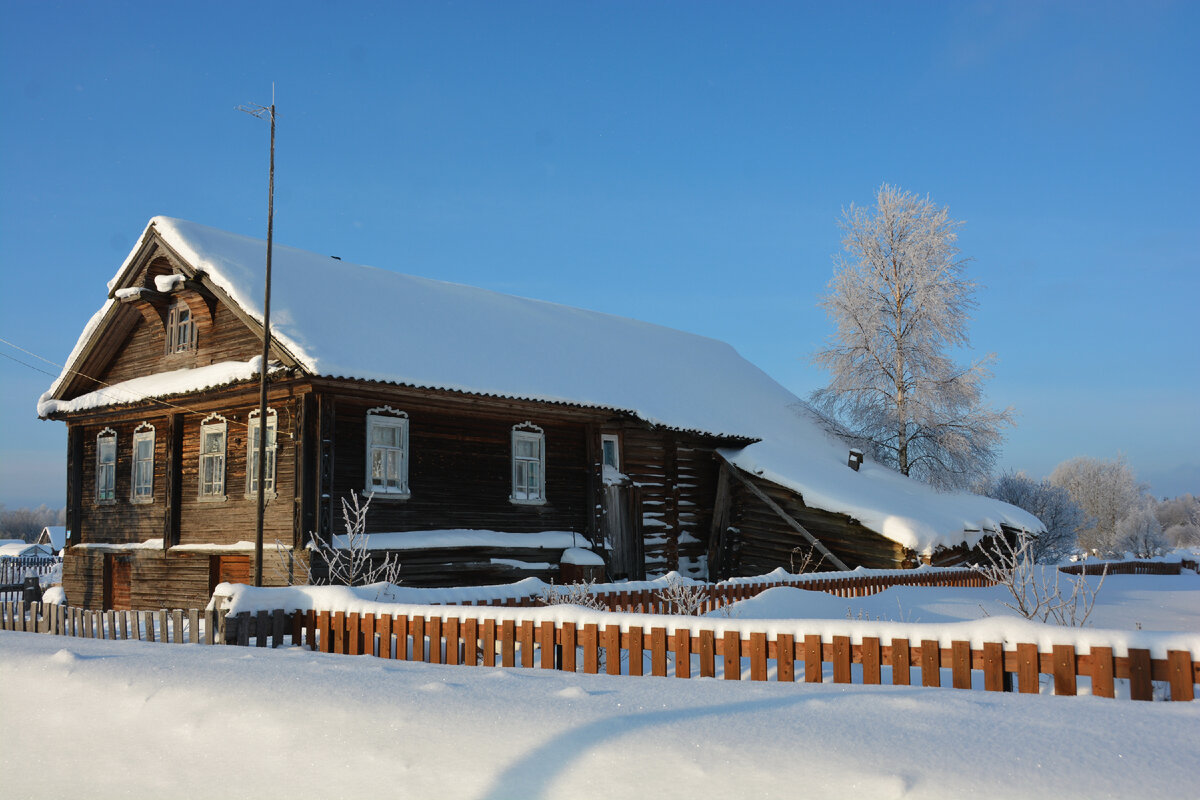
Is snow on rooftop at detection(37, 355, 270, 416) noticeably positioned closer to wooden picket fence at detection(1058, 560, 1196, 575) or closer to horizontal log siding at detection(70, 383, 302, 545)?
horizontal log siding at detection(70, 383, 302, 545)

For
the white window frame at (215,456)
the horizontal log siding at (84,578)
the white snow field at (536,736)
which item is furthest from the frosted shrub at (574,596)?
the horizontal log siding at (84,578)

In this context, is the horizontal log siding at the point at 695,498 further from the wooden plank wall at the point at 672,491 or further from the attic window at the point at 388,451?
the attic window at the point at 388,451

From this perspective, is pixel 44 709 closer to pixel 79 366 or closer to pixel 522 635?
pixel 522 635

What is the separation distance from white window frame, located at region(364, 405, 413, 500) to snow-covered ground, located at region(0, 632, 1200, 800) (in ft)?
37.2

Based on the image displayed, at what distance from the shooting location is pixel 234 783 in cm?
450

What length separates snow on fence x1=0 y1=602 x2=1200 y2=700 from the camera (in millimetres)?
5656

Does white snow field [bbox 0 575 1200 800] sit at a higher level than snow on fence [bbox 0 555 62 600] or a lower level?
higher

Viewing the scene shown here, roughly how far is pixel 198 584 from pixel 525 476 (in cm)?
678

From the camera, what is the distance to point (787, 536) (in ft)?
77.5

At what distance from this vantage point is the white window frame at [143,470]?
2055 centimetres

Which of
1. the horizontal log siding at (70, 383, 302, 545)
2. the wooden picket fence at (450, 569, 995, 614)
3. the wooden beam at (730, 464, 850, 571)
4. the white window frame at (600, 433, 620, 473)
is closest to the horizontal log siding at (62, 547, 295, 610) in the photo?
the horizontal log siding at (70, 383, 302, 545)

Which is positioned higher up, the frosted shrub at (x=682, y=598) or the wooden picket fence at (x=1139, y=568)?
the frosted shrub at (x=682, y=598)

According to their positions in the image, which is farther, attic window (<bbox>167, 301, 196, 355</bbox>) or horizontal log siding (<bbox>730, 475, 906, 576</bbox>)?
horizontal log siding (<bbox>730, 475, 906, 576</bbox>)

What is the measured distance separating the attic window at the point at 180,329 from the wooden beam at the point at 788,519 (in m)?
13.0
